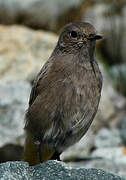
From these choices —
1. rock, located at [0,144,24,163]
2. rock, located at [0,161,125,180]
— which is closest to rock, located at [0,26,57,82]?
rock, located at [0,144,24,163]

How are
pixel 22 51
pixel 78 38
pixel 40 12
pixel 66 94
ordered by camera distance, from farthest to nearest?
pixel 40 12
pixel 22 51
pixel 78 38
pixel 66 94

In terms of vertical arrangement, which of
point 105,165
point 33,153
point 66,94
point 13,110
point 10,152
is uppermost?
point 66,94

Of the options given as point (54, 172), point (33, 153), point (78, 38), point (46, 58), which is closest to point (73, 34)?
point (78, 38)

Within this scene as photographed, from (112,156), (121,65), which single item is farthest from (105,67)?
(112,156)

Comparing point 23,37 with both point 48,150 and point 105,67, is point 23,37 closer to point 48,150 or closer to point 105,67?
point 105,67

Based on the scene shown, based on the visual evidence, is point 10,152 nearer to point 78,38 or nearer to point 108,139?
point 108,139

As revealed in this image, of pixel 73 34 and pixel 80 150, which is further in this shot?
pixel 80 150
